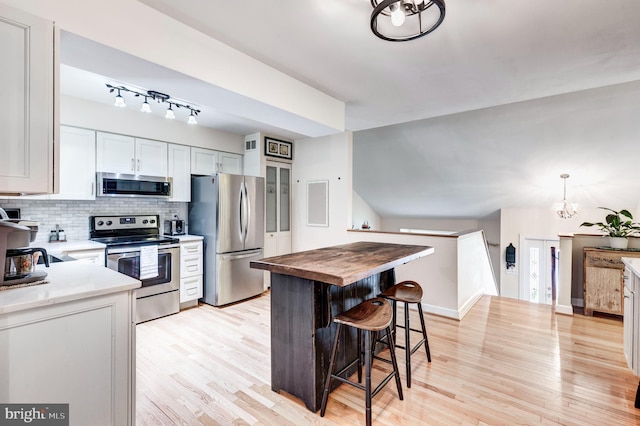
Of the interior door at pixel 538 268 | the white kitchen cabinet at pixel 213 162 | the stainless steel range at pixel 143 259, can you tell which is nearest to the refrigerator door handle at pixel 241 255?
the stainless steel range at pixel 143 259

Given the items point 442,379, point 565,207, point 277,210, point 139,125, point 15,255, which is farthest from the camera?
point 565,207

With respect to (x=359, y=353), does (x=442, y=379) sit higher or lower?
lower

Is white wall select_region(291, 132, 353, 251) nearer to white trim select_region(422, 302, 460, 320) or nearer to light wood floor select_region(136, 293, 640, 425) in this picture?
white trim select_region(422, 302, 460, 320)

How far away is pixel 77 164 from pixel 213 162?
1628 millimetres

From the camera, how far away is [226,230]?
13.2ft

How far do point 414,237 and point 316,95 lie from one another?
2.06m

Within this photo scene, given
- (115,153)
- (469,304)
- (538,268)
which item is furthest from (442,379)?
(538,268)

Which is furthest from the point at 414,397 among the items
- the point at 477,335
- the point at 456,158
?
the point at 456,158

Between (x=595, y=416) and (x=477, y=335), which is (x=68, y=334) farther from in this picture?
(x=477, y=335)

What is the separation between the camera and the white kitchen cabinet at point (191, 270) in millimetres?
3871

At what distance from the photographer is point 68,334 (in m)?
1.39

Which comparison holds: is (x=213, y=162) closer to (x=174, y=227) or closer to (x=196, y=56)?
(x=174, y=227)

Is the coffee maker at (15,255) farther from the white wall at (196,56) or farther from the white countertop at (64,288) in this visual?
the white wall at (196,56)

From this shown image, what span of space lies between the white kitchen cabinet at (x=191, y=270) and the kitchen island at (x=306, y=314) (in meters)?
2.21
